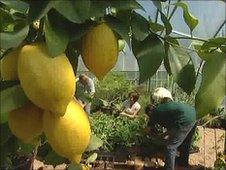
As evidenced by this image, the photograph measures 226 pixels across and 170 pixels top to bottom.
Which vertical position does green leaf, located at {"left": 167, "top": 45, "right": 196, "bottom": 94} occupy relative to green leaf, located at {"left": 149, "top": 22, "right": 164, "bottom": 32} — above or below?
below

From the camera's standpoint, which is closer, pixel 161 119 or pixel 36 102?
pixel 36 102

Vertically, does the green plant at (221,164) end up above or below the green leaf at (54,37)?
below

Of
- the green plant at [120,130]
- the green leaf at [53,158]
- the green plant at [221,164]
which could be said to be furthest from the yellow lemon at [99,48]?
the green plant at [120,130]

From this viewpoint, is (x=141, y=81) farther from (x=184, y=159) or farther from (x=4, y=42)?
(x=184, y=159)

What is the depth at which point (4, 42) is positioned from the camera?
0.51m

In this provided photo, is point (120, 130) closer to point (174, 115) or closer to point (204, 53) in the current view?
point (174, 115)

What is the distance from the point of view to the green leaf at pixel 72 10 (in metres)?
0.49

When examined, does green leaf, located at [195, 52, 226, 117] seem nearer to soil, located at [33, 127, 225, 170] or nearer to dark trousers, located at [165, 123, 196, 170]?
soil, located at [33, 127, 225, 170]

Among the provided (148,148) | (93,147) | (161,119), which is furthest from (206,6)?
(93,147)

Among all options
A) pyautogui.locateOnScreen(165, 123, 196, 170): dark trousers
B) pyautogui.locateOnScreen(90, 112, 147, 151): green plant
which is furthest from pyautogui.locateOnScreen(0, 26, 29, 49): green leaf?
pyautogui.locateOnScreen(90, 112, 147, 151): green plant

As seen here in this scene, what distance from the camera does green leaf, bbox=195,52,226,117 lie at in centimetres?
57

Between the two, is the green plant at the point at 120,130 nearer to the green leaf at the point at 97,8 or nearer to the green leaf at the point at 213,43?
the green leaf at the point at 213,43

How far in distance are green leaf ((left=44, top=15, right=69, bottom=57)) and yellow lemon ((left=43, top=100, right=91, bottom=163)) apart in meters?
0.07

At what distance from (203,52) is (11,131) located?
0.86 ft
